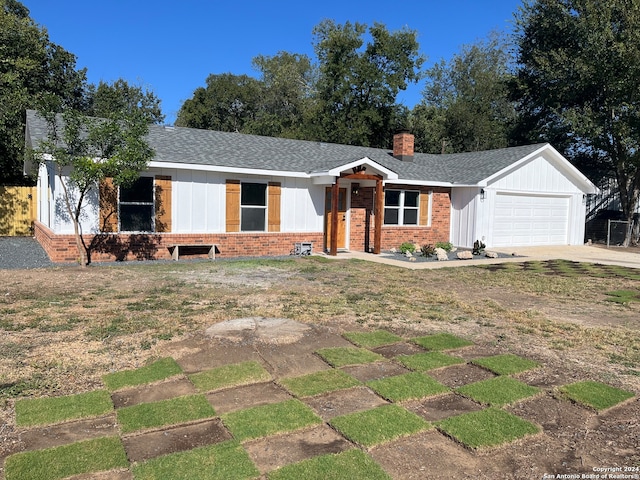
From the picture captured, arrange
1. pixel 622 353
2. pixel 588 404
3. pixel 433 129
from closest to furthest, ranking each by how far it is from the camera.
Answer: pixel 588 404 < pixel 622 353 < pixel 433 129

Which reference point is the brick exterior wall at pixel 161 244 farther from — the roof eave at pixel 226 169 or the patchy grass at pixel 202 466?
the patchy grass at pixel 202 466

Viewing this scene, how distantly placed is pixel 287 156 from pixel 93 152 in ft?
23.1

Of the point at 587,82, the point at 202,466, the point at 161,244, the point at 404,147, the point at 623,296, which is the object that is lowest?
the point at 202,466

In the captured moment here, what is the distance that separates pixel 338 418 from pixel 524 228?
18.7 meters

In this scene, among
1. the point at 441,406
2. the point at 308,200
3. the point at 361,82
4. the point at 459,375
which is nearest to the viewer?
the point at 441,406

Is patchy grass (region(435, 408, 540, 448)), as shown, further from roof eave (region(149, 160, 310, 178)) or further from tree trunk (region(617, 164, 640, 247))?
tree trunk (region(617, 164, 640, 247))

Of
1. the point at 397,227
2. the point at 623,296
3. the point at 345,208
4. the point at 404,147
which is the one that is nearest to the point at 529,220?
the point at 404,147

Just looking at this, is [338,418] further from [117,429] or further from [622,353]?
[622,353]

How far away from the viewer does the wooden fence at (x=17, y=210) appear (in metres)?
20.7

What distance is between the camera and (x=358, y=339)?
20.8ft

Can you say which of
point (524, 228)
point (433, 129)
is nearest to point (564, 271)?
point (524, 228)

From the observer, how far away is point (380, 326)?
708 cm

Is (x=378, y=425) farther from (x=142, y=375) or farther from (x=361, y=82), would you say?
(x=361, y=82)

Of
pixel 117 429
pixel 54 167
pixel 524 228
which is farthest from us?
pixel 524 228
